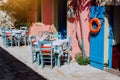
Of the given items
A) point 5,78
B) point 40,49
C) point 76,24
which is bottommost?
point 5,78

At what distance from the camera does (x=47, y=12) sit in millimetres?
14500

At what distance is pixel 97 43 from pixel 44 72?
1884 mm

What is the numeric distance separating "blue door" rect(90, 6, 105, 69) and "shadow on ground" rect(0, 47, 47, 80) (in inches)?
76.0

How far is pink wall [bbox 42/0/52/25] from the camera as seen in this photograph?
14328mm

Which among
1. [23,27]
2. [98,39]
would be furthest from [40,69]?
[23,27]

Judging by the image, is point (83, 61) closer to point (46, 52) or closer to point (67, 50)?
point (67, 50)

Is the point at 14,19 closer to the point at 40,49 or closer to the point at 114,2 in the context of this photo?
the point at 40,49

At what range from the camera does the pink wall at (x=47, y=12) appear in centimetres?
1433

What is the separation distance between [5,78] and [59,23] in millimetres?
5863

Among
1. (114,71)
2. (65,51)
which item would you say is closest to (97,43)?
(114,71)

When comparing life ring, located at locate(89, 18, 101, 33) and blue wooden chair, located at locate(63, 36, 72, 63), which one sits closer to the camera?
life ring, located at locate(89, 18, 101, 33)

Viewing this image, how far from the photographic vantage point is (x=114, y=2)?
8.47 metres

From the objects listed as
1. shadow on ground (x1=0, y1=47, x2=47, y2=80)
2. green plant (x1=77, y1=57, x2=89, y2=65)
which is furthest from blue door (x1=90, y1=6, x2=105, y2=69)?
shadow on ground (x1=0, y1=47, x2=47, y2=80)

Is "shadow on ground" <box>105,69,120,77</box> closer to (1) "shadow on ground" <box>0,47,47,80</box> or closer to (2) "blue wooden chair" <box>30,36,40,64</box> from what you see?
(1) "shadow on ground" <box>0,47,47,80</box>
